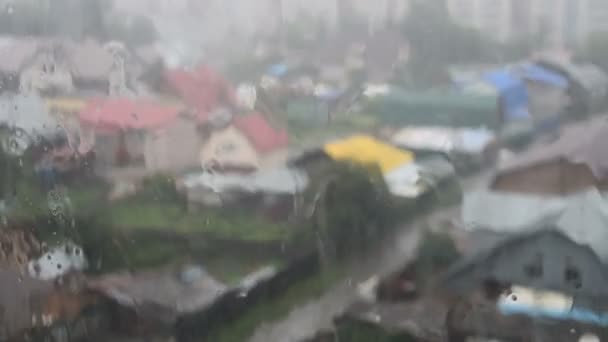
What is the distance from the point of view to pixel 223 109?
0.95m

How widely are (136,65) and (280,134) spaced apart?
0.24m

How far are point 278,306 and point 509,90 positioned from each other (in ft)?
1.23

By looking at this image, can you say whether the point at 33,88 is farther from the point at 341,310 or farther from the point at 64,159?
the point at 341,310

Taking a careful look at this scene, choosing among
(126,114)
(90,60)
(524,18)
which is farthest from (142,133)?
(524,18)

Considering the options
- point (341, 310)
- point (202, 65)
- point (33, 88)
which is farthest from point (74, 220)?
point (341, 310)

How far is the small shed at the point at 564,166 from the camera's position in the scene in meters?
0.76

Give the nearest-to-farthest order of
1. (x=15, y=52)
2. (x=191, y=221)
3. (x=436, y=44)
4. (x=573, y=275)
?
1. (x=573, y=275)
2. (x=436, y=44)
3. (x=191, y=221)
4. (x=15, y=52)

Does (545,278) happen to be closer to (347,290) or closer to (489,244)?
(489,244)

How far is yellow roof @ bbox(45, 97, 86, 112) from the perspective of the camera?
3.45 feet

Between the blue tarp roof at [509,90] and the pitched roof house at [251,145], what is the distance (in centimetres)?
26

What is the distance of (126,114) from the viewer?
3.36 feet

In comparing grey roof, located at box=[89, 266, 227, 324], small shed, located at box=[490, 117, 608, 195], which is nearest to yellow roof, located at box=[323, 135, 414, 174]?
small shed, located at box=[490, 117, 608, 195]

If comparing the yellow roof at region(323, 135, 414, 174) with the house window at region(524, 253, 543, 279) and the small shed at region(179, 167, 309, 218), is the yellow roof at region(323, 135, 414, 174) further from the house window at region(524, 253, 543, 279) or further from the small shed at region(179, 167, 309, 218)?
the house window at region(524, 253, 543, 279)

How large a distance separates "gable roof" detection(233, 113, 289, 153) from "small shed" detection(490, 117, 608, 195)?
268mm
